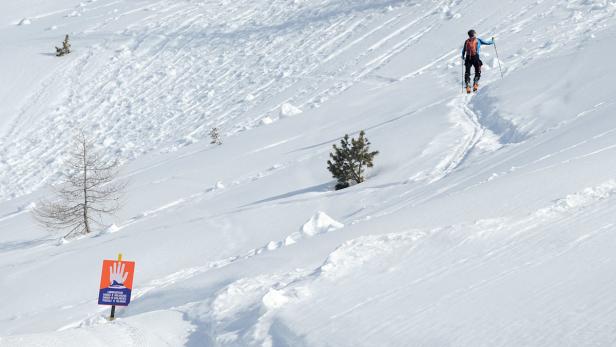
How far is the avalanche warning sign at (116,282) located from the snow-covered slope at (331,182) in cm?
24

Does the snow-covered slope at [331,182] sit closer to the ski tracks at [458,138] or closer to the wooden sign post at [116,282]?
the ski tracks at [458,138]

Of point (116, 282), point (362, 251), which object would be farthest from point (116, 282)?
point (362, 251)

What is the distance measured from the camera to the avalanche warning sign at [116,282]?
26.0 feet

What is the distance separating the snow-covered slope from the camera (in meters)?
5.41

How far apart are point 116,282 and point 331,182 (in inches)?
223

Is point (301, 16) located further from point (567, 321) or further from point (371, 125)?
point (567, 321)

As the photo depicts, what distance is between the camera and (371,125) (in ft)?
53.9

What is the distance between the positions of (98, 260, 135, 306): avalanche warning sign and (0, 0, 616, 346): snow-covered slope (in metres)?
0.24

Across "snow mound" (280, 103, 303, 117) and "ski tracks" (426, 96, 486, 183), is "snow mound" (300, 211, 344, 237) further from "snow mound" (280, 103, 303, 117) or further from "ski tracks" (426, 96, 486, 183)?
"snow mound" (280, 103, 303, 117)

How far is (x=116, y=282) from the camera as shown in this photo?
8031 millimetres

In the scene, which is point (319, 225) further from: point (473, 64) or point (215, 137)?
point (215, 137)

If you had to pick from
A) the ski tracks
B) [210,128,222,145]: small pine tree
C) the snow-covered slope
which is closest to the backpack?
the snow-covered slope

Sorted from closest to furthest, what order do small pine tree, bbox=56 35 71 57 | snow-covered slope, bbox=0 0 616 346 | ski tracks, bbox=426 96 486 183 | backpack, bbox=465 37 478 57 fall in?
snow-covered slope, bbox=0 0 616 346
ski tracks, bbox=426 96 486 183
backpack, bbox=465 37 478 57
small pine tree, bbox=56 35 71 57

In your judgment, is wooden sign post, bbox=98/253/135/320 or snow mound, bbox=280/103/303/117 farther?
snow mound, bbox=280/103/303/117
